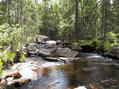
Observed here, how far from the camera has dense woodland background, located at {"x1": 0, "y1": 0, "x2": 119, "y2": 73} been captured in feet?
26.9

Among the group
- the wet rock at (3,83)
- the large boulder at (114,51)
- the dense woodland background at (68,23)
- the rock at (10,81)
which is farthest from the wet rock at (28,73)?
the large boulder at (114,51)

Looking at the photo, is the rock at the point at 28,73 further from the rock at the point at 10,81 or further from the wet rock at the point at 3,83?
the wet rock at the point at 3,83

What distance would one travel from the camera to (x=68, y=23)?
20922 millimetres

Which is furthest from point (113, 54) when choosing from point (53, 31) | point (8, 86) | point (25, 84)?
point (53, 31)

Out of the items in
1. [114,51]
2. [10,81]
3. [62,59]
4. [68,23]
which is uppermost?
[68,23]

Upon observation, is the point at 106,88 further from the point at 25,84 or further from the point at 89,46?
the point at 89,46

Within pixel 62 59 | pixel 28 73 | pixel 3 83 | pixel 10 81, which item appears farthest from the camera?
pixel 62 59

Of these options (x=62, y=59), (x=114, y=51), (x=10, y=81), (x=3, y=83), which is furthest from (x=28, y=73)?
(x=114, y=51)

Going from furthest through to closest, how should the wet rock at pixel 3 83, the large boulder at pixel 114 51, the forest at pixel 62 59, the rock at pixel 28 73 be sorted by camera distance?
the large boulder at pixel 114 51 < the rock at pixel 28 73 < the forest at pixel 62 59 < the wet rock at pixel 3 83

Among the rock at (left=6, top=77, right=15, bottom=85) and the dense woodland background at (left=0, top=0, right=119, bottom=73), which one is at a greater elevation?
the dense woodland background at (left=0, top=0, right=119, bottom=73)

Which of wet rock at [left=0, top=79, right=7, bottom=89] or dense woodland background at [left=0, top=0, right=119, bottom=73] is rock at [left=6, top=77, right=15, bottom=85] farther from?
dense woodland background at [left=0, top=0, right=119, bottom=73]

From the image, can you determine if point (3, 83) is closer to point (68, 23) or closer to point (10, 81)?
point (10, 81)

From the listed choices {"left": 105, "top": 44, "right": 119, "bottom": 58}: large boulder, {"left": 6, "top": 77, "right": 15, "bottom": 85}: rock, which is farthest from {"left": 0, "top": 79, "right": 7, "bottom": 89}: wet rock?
{"left": 105, "top": 44, "right": 119, "bottom": 58}: large boulder

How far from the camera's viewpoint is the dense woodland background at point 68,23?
26.9 ft
